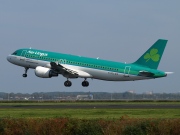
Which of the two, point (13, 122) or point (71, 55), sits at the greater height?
point (71, 55)

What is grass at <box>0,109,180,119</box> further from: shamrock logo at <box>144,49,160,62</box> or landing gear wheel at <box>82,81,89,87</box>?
landing gear wheel at <box>82,81,89,87</box>

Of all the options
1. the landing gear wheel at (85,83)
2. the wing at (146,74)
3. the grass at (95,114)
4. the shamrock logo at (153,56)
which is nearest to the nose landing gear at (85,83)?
the landing gear wheel at (85,83)

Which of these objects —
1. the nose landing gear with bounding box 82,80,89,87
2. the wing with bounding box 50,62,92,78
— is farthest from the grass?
the nose landing gear with bounding box 82,80,89,87

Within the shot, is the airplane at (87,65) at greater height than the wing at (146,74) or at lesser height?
greater

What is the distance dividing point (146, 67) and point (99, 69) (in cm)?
857

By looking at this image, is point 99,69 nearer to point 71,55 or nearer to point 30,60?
point 71,55

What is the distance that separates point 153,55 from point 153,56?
26cm

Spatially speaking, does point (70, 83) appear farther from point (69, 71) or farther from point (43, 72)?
point (43, 72)

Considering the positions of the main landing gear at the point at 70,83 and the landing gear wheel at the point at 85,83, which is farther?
the landing gear wheel at the point at 85,83

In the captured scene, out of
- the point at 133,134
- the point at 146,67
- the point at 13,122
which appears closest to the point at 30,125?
the point at 13,122

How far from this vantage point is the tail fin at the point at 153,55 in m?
93.1

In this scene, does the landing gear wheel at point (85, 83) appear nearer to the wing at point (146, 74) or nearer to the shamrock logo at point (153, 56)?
the shamrock logo at point (153, 56)

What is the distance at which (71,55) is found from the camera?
98.6 meters

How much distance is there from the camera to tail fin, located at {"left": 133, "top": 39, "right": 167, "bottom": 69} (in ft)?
305
